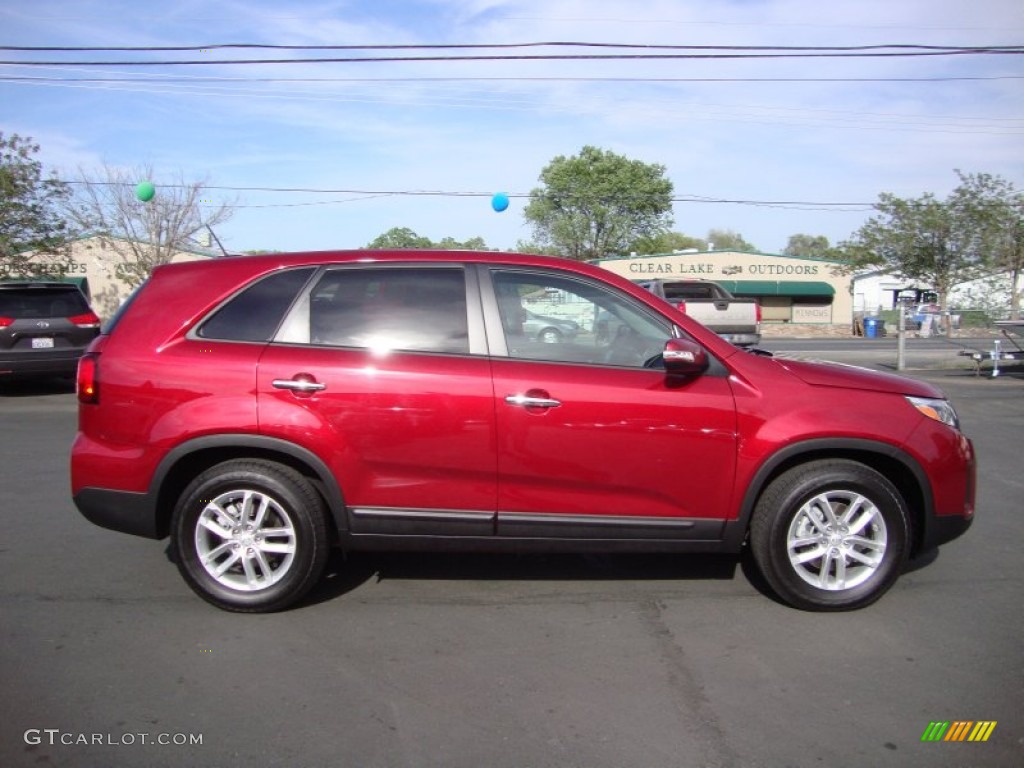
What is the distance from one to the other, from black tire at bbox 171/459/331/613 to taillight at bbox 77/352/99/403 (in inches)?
26.2

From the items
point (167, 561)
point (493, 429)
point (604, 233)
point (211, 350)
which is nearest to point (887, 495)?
point (493, 429)

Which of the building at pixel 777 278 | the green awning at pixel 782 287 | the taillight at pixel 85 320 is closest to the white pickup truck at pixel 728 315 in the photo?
the taillight at pixel 85 320

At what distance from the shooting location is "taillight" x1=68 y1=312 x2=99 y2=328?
11.8 meters

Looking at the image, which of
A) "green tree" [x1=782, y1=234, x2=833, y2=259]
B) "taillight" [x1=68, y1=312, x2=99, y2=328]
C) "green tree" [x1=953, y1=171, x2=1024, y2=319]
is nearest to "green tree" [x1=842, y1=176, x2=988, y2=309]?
"green tree" [x1=953, y1=171, x2=1024, y2=319]

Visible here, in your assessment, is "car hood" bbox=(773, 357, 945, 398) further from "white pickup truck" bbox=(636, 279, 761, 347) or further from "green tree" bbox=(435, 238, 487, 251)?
"white pickup truck" bbox=(636, 279, 761, 347)

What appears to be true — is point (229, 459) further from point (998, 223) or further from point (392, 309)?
point (998, 223)

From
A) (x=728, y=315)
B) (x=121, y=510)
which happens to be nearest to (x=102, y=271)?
(x=728, y=315)

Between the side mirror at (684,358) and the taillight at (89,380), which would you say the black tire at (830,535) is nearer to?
the side mirror at (684,358)

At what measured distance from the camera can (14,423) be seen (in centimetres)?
967

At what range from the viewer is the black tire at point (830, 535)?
3977mm

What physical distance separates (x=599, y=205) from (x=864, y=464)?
5393cm

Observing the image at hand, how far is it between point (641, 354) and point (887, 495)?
1.39 metres

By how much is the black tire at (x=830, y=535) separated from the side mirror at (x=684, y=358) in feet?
2.36

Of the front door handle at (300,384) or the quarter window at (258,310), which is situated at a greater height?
the quarter window at (258,310)
